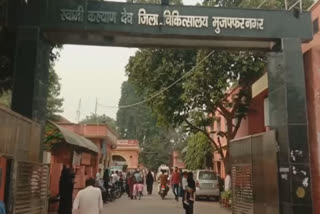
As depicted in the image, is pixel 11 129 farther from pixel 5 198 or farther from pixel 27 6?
pixel 27 6

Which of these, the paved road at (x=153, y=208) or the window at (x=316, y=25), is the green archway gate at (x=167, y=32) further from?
the paved road at (x=153, y=208)


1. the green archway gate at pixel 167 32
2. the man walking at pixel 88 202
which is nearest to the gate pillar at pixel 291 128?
the green archway gate at pixel 167 32

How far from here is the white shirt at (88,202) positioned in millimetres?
7781

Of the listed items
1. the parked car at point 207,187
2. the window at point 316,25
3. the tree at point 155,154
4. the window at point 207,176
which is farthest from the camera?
the tree at point 155,154

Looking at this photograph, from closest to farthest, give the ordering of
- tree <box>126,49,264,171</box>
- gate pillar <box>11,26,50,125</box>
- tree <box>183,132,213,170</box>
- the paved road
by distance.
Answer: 1. gate pillar <box>11,26,50,125</box>
2. the paved road
3. tree <box>126,49,264,171</box>
4. tree <box>183,132,213,170</box>

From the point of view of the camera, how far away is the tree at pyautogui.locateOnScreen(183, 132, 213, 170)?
32844 millimetres

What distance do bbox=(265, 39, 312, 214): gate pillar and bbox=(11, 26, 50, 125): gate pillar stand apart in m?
5.58

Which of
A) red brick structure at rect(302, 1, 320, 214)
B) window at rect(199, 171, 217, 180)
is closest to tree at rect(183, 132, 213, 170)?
window at rect(199, 171, 217, 180)

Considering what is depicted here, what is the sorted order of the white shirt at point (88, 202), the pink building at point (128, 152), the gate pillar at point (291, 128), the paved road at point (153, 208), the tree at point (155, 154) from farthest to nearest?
the tree at point (155, 154), the pink building at point (128, 152), the paved road at point (153, 208), the gate pillar at point (291, 128), the white shirt at point (88, 202)

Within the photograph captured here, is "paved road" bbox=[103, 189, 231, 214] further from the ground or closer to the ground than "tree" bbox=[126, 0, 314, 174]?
closer to the ground

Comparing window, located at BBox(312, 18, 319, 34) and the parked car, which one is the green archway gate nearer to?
window, located at BBox(312, 18, 319, 34)

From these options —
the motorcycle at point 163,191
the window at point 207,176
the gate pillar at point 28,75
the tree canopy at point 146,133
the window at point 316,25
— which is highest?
the tree canopy at point 146,133

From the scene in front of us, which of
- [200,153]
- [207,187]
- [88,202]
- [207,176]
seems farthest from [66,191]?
[200,153]

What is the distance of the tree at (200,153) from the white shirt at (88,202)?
24.8 metres
